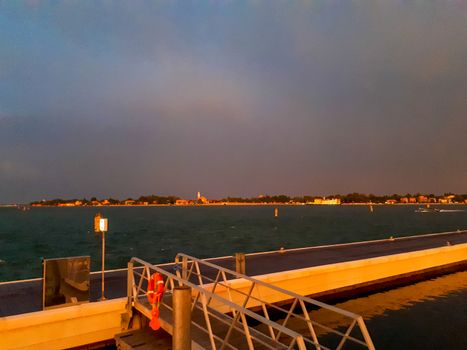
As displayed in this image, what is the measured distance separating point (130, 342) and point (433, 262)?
19.6 meters

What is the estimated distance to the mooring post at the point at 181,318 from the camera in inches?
182

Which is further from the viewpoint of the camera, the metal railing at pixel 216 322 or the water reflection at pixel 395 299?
the water reflection at pixel 395 299

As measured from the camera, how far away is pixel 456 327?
1339 cm

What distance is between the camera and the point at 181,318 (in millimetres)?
4629

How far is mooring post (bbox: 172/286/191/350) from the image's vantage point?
4.62 m

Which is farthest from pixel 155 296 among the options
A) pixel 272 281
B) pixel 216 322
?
pixel 272 281

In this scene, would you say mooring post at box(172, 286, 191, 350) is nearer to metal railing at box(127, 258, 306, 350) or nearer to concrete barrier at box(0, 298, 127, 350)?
metal railing at box(127, 258, 306, 350)

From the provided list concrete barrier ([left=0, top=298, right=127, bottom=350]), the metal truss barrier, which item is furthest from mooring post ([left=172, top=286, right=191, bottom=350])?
concrete barrier ([left=0, top=298, right=127, bottom=350])

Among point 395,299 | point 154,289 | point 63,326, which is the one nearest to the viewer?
point 154,289

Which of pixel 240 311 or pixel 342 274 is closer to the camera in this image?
pixel 240 311

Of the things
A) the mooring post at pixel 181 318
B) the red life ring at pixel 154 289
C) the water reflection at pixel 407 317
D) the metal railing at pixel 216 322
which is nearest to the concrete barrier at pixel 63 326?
the metal railing at pixel 216 322

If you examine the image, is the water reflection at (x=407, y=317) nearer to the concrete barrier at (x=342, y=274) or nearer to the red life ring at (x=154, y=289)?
the concrete barrier at (x=342, y=274)

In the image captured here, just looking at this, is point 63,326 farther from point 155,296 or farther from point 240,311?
point 240,311

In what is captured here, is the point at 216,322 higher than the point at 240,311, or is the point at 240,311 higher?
the point at 240,311
